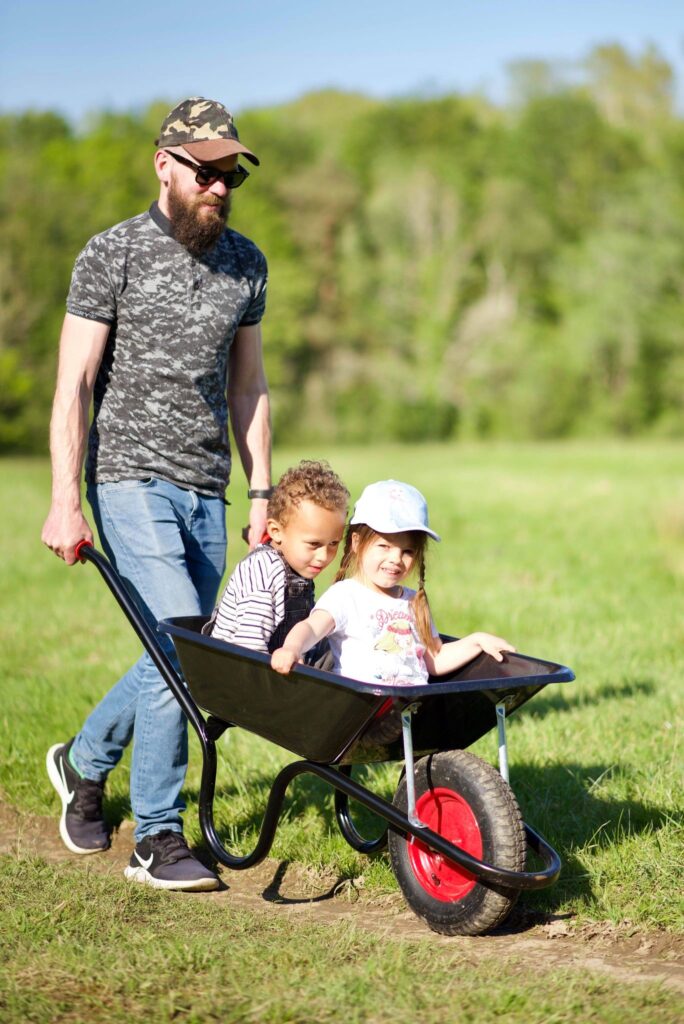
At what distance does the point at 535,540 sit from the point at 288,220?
45.6m

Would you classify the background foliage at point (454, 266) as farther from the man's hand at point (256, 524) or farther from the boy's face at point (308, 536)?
the boy's face at point (308, 536)

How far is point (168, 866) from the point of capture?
13.6 feet

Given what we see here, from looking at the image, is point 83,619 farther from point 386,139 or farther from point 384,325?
point 386,139

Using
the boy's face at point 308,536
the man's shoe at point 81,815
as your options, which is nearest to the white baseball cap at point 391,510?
the boy's face at point 308,536

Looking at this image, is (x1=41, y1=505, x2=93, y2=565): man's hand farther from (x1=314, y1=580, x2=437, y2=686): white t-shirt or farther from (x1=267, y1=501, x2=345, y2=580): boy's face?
(x1=314, y1=580, x2=437, y2=686): white t-shirt

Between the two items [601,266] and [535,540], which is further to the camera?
[601,266]

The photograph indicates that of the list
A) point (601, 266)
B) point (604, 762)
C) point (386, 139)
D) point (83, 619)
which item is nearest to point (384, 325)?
point (601, 266)

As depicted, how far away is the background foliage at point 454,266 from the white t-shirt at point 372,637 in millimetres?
46885

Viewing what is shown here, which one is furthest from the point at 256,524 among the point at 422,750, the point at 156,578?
the point at 422,750

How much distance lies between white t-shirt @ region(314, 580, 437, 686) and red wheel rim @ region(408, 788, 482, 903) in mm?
358

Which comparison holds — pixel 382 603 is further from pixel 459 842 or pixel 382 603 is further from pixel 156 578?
pixel 156 578

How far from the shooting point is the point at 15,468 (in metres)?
28.9

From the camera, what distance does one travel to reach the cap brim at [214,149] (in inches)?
163

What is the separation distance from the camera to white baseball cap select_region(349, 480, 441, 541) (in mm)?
3717
